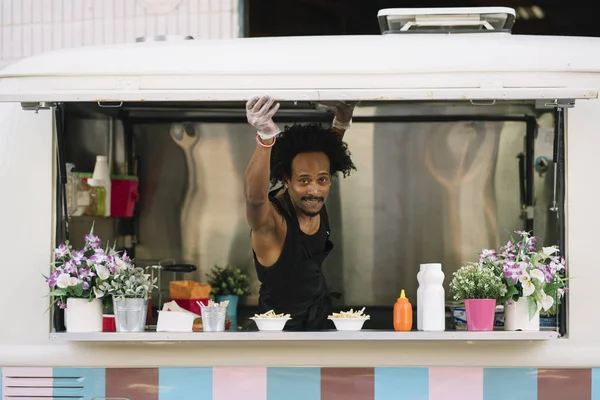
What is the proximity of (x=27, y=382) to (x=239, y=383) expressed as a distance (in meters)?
0.86

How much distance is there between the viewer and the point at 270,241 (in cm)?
446

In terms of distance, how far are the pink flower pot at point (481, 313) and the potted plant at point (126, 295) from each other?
50.4 inches

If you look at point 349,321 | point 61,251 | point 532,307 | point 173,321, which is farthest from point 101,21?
point 532,307

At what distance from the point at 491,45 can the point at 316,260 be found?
127 centimetres

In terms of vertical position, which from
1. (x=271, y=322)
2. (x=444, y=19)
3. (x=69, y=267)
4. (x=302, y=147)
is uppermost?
(x=444, y=19)

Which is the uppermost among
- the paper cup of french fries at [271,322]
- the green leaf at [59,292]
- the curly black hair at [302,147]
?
the curly black hair at [302,147]

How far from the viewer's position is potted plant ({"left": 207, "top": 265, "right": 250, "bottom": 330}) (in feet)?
17.8

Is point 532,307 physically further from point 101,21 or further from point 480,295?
point 101,21

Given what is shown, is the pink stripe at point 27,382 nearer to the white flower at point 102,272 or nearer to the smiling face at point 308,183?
A: the white flower at point 102,272

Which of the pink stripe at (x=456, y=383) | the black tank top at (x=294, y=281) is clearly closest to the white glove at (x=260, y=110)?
the black tank top at (x=294, y=281)

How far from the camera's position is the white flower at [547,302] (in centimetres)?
393

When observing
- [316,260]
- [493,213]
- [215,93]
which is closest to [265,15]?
[493,213]

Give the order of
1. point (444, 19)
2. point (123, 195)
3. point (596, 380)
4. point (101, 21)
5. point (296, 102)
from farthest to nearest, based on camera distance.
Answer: point (101, 21)
point (123, 195)
point (444, 19)
point (296, 102)
point (596, 380)

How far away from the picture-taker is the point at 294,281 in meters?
4.59
